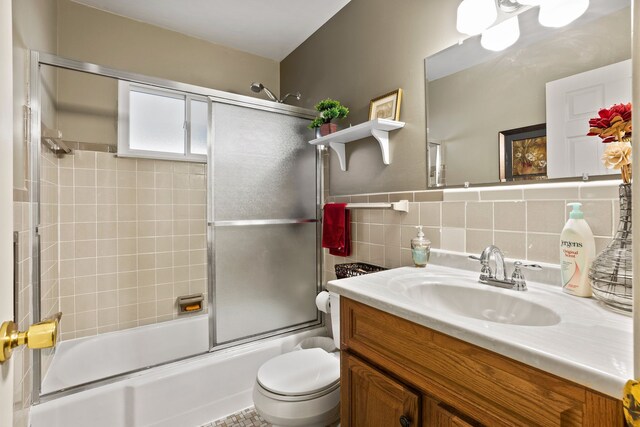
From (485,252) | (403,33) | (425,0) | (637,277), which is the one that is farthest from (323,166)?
(637,277)

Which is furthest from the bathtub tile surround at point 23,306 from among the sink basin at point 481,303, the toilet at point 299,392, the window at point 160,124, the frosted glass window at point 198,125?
the sink basin at point 481,303

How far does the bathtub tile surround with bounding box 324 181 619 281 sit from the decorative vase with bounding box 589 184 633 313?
0.40 ft

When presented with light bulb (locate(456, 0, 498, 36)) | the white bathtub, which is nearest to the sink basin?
light bulb (locate(456, 0, 498, 36))

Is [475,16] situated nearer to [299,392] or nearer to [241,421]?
[299,392]

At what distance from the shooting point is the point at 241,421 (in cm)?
169

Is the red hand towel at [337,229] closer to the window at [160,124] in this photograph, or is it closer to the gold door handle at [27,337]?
the window at [160,124]

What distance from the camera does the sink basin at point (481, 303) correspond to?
Answer: 0.88m

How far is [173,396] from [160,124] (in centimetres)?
190

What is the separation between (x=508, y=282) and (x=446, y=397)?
0.49 metres

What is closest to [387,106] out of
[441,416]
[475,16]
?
[475,16]

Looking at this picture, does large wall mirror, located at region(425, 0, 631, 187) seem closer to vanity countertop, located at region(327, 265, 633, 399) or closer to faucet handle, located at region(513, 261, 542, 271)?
faucet handle, located at region(513, 261, 542, 271)

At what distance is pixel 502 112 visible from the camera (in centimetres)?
116

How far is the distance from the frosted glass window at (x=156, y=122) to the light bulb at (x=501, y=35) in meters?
2.14

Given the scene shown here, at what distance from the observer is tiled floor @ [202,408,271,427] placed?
65.3 inches
